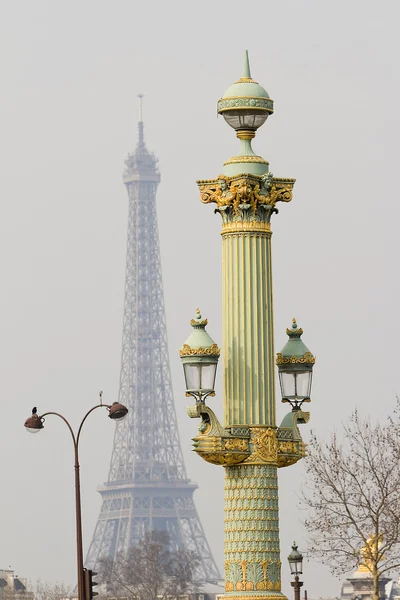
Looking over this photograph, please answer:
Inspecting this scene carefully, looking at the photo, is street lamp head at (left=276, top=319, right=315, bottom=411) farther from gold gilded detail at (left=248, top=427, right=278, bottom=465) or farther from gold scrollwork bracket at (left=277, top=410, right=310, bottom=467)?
gold gilded detail at (left=248, top=427, right=278, bottom=465)

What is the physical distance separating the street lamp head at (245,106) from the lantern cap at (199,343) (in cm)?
224

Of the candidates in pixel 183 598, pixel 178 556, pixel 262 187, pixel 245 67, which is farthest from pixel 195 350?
pixel 178 556

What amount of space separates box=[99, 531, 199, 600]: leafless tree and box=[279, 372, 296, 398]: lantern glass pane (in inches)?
4569

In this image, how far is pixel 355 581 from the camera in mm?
104438

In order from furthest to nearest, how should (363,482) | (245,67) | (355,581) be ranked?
(355,581) < (363,482) < (245,67)

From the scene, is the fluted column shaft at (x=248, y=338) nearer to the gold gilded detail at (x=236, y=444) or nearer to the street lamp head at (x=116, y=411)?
the gold gilded detail at (x=236, y=444)

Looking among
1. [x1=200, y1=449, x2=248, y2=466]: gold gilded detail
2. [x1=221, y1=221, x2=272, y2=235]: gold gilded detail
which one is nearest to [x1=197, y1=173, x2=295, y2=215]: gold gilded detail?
[x1=221, y1=221, x2=272, y2=235]: gold gilded detail

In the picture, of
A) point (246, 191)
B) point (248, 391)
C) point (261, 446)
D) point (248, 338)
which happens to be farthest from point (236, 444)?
point (246, 191)

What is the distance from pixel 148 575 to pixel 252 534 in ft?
414

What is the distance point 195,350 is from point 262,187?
6.63ft

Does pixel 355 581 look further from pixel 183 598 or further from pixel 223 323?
pixel 223 323

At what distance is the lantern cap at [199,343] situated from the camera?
814 inches

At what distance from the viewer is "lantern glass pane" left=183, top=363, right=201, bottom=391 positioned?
2077 centimetres

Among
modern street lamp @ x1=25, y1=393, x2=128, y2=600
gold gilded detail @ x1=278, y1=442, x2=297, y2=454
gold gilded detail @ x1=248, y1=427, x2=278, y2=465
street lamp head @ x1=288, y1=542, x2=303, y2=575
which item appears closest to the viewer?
gold gilded detail @ x1=248, y1=427, x2=278, y2=465
